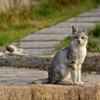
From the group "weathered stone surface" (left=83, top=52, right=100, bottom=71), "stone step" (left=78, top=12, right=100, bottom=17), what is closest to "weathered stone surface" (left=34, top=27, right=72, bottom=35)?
"stone step" (left=78, top=12, right=100, bottom=17)

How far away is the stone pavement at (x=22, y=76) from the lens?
7.96m

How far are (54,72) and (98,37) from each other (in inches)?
182

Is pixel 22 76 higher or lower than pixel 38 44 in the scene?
lower

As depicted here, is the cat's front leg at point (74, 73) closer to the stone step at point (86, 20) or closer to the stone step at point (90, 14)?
the stone step at point (86, 20)

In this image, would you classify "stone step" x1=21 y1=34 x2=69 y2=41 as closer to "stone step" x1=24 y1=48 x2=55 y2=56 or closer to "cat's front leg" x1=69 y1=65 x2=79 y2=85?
"stone step" x1=24 y1=48 x2=55 y2=56

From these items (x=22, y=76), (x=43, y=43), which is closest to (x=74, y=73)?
(x=22, y=76)

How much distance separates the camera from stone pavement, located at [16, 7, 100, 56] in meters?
11.3

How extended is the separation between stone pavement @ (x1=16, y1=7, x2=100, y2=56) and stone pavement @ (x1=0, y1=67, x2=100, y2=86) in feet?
4.44

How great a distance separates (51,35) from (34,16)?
344 centimetres

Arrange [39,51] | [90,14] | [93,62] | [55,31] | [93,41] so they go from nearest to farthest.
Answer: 1. [93,62]
2. [39,51]
3. [93,41]
4. [55,31]
5. [90,14]

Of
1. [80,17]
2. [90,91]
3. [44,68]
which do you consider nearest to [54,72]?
[90,91]

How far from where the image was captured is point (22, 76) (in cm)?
858

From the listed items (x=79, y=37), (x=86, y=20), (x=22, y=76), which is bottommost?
(x=22, y=76)

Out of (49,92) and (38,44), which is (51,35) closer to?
(38,44)
